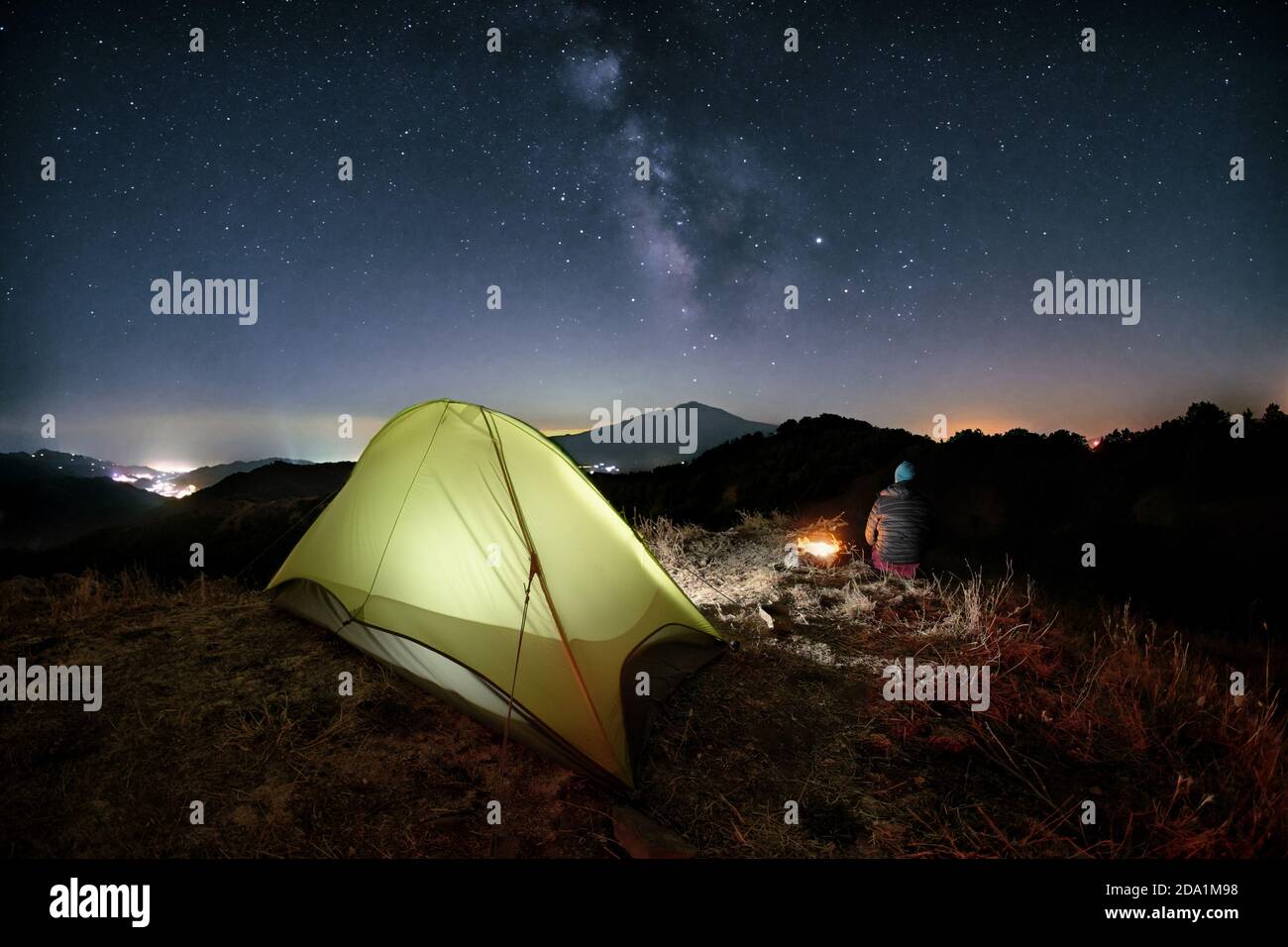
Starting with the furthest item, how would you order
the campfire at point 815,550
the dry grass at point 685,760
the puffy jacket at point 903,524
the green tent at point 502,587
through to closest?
1. the campfire at point 815,550
2. the puffy jacket at point 903,524
3. the green tent at point 502,587
4. the dry grass at point 685,760

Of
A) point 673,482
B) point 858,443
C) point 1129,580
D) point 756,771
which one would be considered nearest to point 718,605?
point 756,771

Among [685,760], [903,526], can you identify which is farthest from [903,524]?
[685,760]

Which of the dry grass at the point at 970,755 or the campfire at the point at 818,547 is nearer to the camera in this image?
the dry grass at the point at 970,755

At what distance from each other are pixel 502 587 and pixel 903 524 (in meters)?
5.94

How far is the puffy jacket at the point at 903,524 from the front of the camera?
281 inches

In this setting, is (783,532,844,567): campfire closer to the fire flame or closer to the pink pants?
the fire flame

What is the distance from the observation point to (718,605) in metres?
6.41

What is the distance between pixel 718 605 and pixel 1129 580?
28.5ft

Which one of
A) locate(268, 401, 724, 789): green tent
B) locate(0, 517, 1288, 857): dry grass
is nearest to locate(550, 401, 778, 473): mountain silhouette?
locate(268, 401, 724, 789): green tent

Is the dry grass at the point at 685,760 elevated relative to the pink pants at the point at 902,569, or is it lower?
lower

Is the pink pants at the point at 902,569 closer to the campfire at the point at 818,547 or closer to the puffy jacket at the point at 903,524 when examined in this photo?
the puffy jacket at the point at 903,524

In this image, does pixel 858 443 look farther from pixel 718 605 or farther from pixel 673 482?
pixel 718 605

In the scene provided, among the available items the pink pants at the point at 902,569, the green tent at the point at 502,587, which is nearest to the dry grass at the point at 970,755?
the green tent at the point at 502,587

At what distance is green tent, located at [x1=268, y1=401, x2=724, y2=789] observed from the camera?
3332 millimetres
